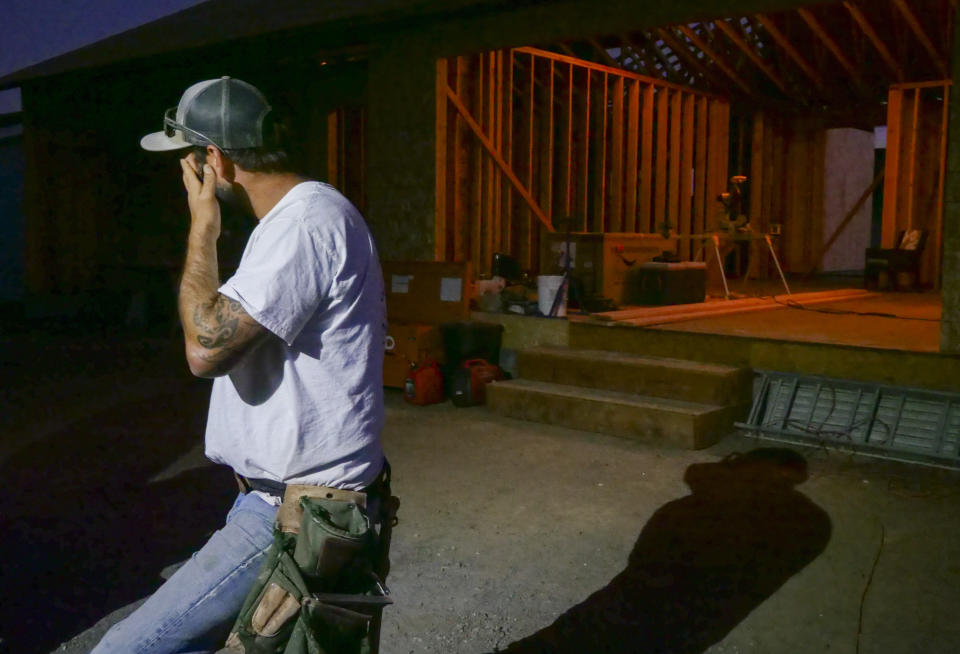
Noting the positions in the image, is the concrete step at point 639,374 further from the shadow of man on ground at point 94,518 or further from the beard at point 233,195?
the beard at point 233,195

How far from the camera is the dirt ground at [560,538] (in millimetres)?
3268

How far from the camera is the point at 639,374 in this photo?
6.53m

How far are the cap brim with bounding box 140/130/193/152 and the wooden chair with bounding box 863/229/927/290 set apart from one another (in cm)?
1103

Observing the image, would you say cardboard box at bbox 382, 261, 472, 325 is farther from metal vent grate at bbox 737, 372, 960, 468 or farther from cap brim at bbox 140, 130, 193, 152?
cap brim at bbox 140, 130, 193, 152

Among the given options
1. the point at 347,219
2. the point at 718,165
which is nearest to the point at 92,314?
the point at 718,165

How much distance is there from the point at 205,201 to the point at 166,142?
0.22 meters

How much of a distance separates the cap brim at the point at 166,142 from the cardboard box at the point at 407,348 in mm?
5510

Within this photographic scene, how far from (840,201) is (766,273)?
2012 millimetres

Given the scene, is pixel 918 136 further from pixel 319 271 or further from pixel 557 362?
pixel 319 271

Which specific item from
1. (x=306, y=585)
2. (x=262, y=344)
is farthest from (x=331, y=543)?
(x=262, y=344)

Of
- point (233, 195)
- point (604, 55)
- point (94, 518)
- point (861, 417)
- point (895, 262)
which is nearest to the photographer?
point (233, 195)

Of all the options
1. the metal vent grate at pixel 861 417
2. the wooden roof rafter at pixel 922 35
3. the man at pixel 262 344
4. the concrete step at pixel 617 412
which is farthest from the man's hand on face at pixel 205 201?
the wooden roof rafter at pixel 922 35

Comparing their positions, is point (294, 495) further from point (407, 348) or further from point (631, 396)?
point (407, 348)

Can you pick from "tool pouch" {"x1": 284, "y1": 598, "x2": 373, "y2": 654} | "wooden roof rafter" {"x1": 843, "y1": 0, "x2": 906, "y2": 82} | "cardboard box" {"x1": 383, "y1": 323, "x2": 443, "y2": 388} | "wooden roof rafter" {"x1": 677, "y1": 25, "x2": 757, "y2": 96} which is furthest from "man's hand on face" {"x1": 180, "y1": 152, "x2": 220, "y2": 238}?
"wooden roof rafter" {"x1": 677, "y1": 25, "x2": 757, "y2": 96}
